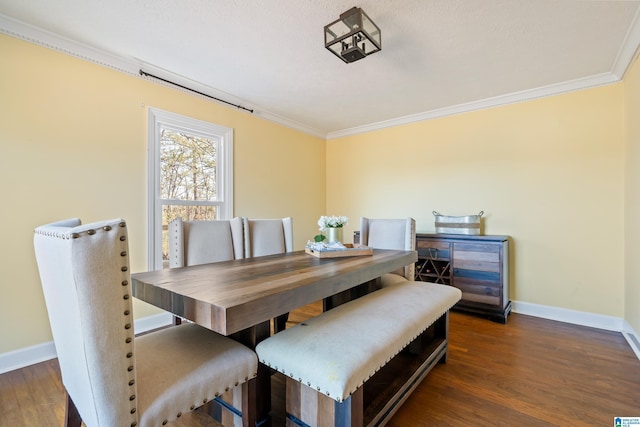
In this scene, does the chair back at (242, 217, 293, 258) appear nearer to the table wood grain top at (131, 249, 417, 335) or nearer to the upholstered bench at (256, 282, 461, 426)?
the table wood grain top at (131, 249, 417, 335)

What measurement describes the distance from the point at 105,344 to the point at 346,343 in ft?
2.70

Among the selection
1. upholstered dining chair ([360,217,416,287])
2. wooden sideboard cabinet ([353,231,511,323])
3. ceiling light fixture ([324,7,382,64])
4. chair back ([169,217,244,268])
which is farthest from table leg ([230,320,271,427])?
wooden sideboard cabinet ([353,231,511,323])

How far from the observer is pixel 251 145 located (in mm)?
3574

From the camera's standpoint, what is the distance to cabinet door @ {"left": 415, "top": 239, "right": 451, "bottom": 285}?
3137 mm

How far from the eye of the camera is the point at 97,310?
0.77 metres

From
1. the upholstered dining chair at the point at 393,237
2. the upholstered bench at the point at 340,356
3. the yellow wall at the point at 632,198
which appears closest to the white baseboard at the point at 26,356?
the upholstered bench at the point at 340,356

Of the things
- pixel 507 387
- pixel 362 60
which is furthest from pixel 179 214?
pixel 507 387

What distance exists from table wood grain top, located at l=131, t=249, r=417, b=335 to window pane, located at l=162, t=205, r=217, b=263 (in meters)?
1.40

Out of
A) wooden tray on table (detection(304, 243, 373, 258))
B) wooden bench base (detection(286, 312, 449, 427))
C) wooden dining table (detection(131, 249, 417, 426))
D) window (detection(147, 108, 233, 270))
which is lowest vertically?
wooden bench base (detection(286, 312, 449, 427))

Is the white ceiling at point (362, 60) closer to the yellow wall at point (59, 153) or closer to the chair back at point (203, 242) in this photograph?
the yellow wall at point (59, 153)

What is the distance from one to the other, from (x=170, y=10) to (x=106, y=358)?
208 cm

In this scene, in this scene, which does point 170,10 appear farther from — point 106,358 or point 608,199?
point 608,199

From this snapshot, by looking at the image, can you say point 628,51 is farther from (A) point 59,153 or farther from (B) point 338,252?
(A) point 59,153

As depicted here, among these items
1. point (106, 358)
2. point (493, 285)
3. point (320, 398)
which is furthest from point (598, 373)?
point (106, 358)
